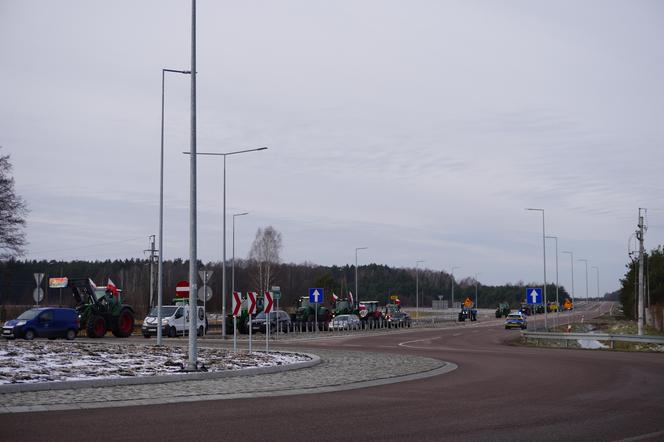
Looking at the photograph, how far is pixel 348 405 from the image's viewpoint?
14.4 metres

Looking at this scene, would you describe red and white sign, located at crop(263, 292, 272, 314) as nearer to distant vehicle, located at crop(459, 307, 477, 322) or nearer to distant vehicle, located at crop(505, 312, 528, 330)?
distant vehicle, located at crop(505, 312, 528, 330)

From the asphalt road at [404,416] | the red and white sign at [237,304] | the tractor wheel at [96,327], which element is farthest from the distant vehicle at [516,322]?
the asphalt road at [404,416]

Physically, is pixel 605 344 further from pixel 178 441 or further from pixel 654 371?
pixel 178 441

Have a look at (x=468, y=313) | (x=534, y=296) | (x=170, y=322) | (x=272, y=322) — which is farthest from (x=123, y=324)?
(x=468, y=313)

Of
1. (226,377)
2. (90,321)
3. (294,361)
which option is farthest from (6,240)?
(226,377)

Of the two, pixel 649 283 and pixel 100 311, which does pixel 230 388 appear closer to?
pixel 100 311

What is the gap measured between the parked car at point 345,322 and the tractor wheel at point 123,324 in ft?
67.1

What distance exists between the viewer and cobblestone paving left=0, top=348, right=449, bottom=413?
14164 millimetres

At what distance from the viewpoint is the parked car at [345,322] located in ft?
193

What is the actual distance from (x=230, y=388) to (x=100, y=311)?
85.8 ft

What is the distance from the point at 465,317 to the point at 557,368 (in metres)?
68.8

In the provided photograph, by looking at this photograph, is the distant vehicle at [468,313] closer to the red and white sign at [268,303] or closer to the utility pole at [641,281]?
the utility pole at [641,281]

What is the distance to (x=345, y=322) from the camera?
5953 cm

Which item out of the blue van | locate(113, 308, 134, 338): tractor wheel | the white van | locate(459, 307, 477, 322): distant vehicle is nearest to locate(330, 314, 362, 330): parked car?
the white van
